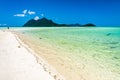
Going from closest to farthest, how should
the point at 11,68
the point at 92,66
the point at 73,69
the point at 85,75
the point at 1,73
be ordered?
1. the point at 1,73
2. the point at 11,68
3. the point at 85,75
4. the point at 73,69
5. the point at 92,66

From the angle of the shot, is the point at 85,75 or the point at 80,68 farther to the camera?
the point at 80,68

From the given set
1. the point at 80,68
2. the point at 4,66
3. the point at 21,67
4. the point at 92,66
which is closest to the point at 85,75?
the point at 80,68

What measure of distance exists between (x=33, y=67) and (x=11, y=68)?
0.68 metres

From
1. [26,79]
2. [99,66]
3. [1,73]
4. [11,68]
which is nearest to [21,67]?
[11,68]

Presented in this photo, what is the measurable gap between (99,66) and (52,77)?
333cm

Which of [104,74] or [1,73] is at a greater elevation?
[1,73]

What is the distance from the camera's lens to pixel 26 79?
496cm

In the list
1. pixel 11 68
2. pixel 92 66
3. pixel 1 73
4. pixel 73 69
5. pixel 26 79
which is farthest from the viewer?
pixel 92 66

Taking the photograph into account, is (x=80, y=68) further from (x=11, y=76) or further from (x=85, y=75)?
(x=11, y=76)

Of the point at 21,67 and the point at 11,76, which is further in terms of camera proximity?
the point at 21,67

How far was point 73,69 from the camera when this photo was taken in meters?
7.21

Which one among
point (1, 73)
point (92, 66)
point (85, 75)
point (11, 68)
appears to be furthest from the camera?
point (92, 66)

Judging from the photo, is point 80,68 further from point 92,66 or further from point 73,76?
point 73,76

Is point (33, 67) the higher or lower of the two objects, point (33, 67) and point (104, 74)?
the higher
